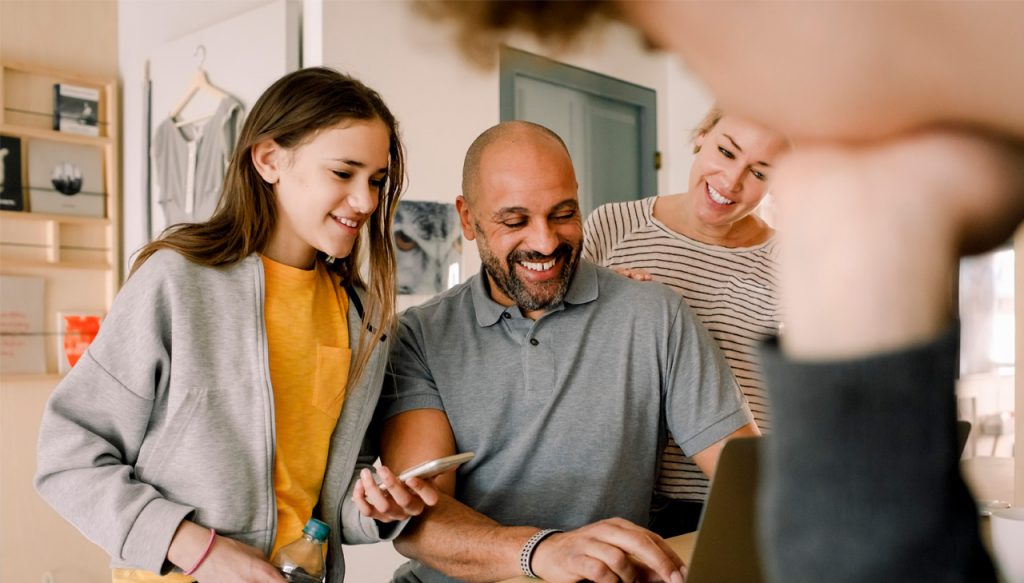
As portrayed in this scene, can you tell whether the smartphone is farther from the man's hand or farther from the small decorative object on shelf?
the small decorative object on shelf

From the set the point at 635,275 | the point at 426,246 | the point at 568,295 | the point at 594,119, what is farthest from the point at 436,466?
the point at 594,119

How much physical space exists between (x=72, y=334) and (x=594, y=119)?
215 cm

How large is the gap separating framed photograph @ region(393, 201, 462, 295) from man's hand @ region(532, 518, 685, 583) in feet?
6.22

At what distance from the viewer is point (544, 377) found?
1.42 meters

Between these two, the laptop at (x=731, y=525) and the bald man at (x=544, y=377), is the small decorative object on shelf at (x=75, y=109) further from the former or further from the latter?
the laptop at (x=731, y=525)

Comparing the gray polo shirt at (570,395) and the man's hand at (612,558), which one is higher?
the gray polo shirt at (570,395)

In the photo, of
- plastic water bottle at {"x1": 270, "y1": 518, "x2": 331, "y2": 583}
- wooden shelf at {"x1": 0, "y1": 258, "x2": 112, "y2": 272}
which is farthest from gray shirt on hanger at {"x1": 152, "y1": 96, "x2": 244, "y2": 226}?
plastic water bottle at {"x1": 270, "y1": 518, "x2": 331, "y2": 583}

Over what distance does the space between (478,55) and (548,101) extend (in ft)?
10.7

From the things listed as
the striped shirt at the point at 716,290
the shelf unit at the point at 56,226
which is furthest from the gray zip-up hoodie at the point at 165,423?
the shelf unit at the point at 56,226

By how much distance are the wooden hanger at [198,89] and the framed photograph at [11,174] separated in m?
0.51

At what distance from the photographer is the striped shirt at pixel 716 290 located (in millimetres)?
1557

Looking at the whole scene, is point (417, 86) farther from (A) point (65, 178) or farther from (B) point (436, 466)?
(B) point (436, 466)

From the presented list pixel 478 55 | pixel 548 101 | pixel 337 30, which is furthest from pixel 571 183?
pixel 548 101

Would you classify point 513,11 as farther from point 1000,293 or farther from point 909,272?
point 1000,293
